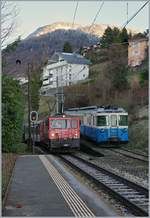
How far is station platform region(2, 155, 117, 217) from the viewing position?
8.90 meters

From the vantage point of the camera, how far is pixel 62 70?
6775cm

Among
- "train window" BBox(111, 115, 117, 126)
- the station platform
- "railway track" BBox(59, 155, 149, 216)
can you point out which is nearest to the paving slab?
the station platform

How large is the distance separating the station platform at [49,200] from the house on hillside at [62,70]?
40.1 meters

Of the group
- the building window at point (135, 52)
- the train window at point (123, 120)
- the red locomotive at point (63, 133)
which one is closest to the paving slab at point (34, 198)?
the red locomotive at point (63, 133)

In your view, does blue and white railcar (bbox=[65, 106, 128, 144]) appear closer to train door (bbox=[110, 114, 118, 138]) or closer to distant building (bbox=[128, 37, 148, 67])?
train door (bbox=[110, 114, 118, 138])

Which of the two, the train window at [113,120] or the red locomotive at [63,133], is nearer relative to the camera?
the red locomotive at [63,133]

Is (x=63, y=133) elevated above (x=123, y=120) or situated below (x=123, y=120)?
below

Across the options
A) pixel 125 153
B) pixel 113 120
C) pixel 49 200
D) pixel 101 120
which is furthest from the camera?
pixel 113 120

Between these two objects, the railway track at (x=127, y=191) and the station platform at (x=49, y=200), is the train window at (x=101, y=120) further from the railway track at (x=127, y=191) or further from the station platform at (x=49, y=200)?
the station platform at (x=49, y=200)

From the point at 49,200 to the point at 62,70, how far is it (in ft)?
190

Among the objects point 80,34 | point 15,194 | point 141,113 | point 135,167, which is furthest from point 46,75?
point 15,194

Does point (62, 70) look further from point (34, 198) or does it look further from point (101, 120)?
point (34, 198)

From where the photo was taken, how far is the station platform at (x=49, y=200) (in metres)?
8.90

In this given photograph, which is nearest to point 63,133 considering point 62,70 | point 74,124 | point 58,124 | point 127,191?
point 58,124
